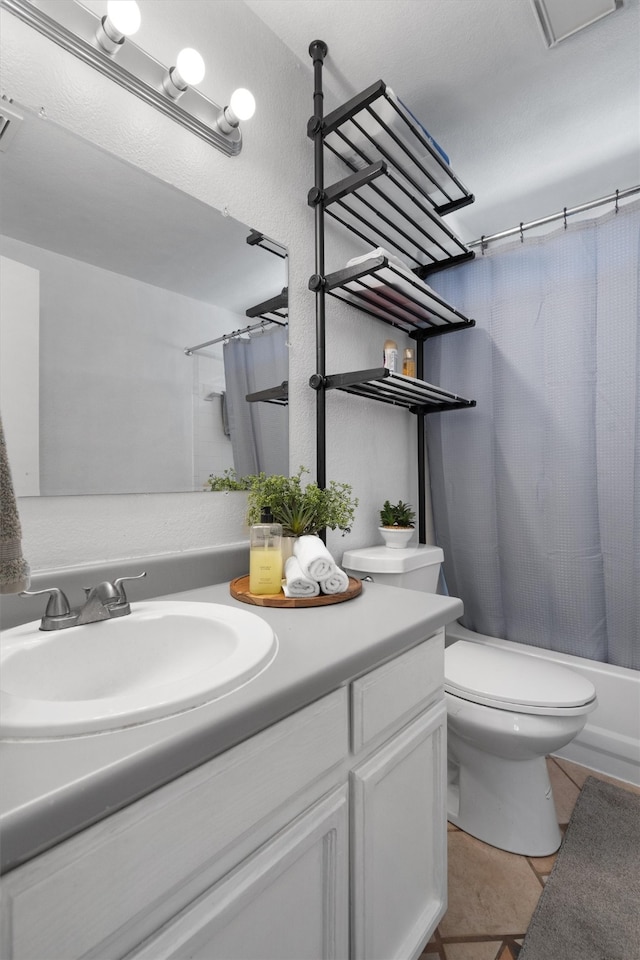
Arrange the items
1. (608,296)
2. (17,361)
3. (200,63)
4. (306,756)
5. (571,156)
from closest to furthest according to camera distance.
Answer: (306,756)
(17,361)
(200,63)
(608,296)
(571,156)

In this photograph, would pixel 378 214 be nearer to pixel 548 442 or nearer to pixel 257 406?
pixel 257 406

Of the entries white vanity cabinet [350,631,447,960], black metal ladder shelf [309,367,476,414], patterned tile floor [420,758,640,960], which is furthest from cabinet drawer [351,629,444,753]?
black metal ladder shelf [309,367,476,414]

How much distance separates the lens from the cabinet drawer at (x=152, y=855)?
40cm

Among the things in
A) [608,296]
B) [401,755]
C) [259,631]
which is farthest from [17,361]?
[608,296]

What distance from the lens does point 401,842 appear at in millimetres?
865

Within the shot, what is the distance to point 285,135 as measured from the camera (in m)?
1.38

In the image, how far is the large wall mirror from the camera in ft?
2.83

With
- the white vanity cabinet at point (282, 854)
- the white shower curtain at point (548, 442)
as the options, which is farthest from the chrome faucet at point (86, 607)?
the white shower curtain at point (548, 442)

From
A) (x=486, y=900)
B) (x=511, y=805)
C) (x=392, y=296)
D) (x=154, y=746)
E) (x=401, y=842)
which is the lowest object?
(x=486, y=900)

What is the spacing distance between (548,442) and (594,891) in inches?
53.8

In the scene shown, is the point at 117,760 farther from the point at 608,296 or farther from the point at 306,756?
the point at 608,296

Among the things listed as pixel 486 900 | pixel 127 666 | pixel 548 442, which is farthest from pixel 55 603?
pixel 548 442

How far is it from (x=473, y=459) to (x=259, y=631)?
1.46 m

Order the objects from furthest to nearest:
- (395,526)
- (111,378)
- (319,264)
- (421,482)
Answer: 1. (421,482)
2. (395,526)
3. (319,264)
4. (111,378)
